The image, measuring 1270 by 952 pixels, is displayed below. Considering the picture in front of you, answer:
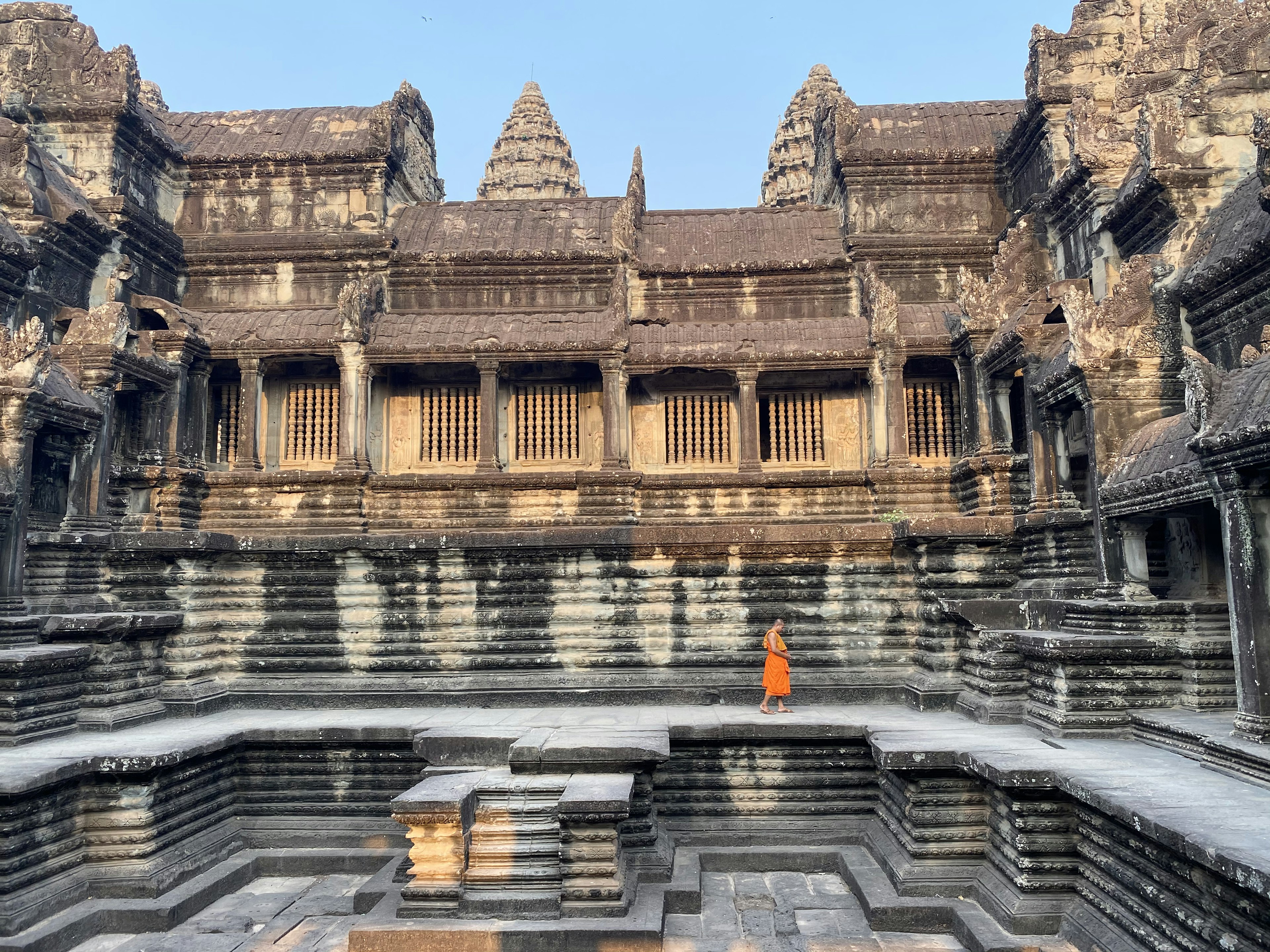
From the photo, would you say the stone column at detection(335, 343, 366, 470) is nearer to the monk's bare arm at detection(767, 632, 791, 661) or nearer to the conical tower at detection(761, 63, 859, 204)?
the monk's bare arm at detection(767, 632, 791, 661)

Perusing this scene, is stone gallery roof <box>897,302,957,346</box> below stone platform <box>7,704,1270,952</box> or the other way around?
the other way around

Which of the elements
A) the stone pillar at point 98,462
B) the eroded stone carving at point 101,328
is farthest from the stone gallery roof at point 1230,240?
the stone pillar at point 98,462

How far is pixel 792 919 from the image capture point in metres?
7.48

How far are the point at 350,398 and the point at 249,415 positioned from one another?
1.70m

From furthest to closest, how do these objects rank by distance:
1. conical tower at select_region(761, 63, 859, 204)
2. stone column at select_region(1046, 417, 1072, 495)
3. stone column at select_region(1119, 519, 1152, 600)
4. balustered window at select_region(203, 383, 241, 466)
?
1. conical tower at select_region(761, 63, 859, 204)
2. balustered window at select_region(203, 383, 241, 466)
3. stone column at select_region(1046, 417, 1072, 495)
4. stone column at select_region(1119, 519, 1152, 600)

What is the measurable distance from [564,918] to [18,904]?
4253mm

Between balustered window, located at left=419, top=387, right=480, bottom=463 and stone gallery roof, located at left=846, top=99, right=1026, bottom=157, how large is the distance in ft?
26.2

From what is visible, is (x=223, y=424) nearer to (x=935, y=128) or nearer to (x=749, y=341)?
(x=749, y=341)

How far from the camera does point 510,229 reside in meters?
17.0

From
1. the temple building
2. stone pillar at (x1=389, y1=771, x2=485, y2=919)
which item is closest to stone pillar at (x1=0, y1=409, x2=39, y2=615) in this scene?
the temple building

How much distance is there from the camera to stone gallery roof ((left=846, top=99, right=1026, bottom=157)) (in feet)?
53.2

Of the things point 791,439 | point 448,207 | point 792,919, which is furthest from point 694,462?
point 792,919

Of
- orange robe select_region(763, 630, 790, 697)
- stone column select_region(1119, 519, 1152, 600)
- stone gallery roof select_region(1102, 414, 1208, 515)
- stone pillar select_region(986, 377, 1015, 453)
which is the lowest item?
orange robe select_region(763, 630, 790, 697)

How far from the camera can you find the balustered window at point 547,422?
15375 millimetres
